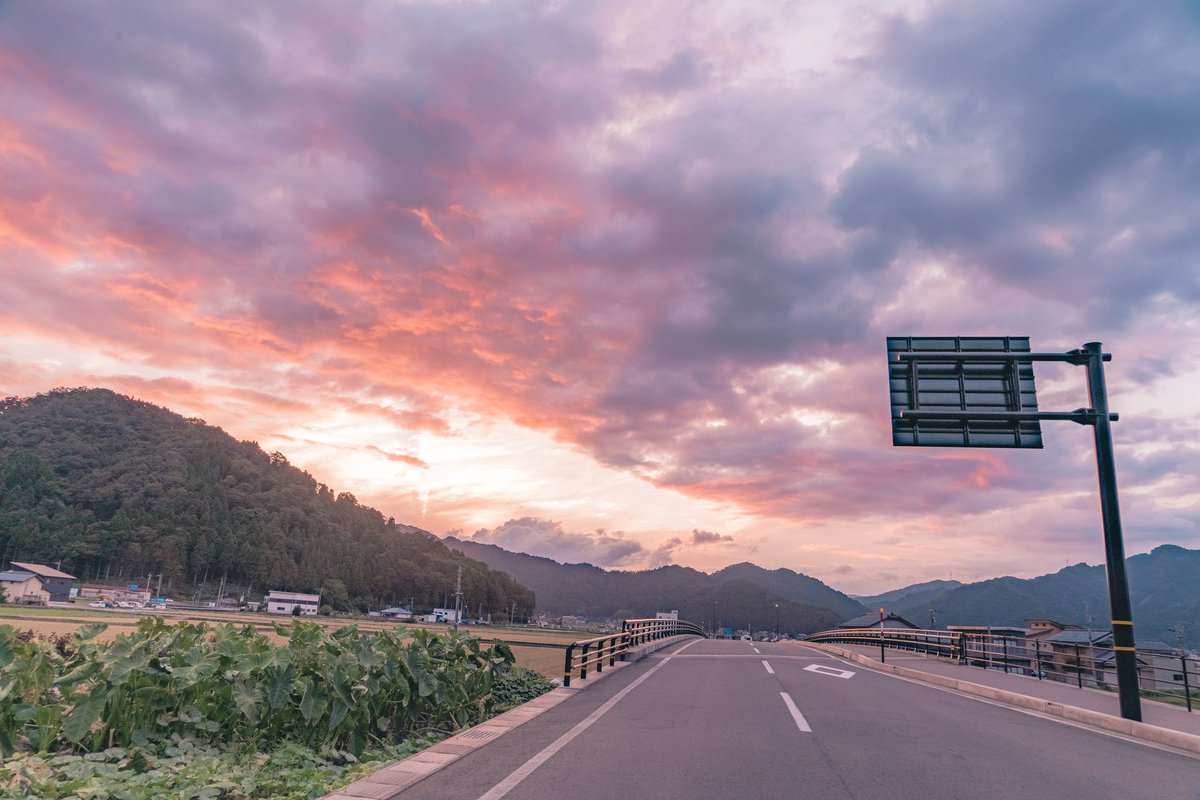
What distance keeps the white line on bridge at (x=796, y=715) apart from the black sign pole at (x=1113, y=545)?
225 inches

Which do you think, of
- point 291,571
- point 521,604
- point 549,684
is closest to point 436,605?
point 521,604

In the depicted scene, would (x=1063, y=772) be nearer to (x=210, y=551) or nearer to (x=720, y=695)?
(x=720, y=695)

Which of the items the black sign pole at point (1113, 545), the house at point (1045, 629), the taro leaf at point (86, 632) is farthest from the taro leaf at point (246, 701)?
the house at point (1045, 629)

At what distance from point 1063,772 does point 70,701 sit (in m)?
11.7

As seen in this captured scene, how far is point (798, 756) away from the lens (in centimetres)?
795

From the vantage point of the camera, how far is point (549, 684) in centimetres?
2027

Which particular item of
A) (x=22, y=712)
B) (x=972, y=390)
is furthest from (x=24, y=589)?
(x=972, y=390)

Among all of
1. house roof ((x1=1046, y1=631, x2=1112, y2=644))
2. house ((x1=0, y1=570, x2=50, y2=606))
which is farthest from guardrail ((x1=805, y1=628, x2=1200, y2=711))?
house ((x1=0, y1=570, x2=50, y2=606))

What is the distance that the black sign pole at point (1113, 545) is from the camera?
12188mm

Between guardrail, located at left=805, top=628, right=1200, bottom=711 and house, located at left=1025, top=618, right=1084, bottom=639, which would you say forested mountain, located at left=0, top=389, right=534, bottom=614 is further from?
guardrail, located at left=805, top=628, right=1200, bottom=711

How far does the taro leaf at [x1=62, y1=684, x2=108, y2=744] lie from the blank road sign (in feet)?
46.5

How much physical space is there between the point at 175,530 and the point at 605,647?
570ft

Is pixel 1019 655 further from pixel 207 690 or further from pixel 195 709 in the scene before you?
pixel 195 709

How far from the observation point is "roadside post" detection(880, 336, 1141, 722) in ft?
47.3
